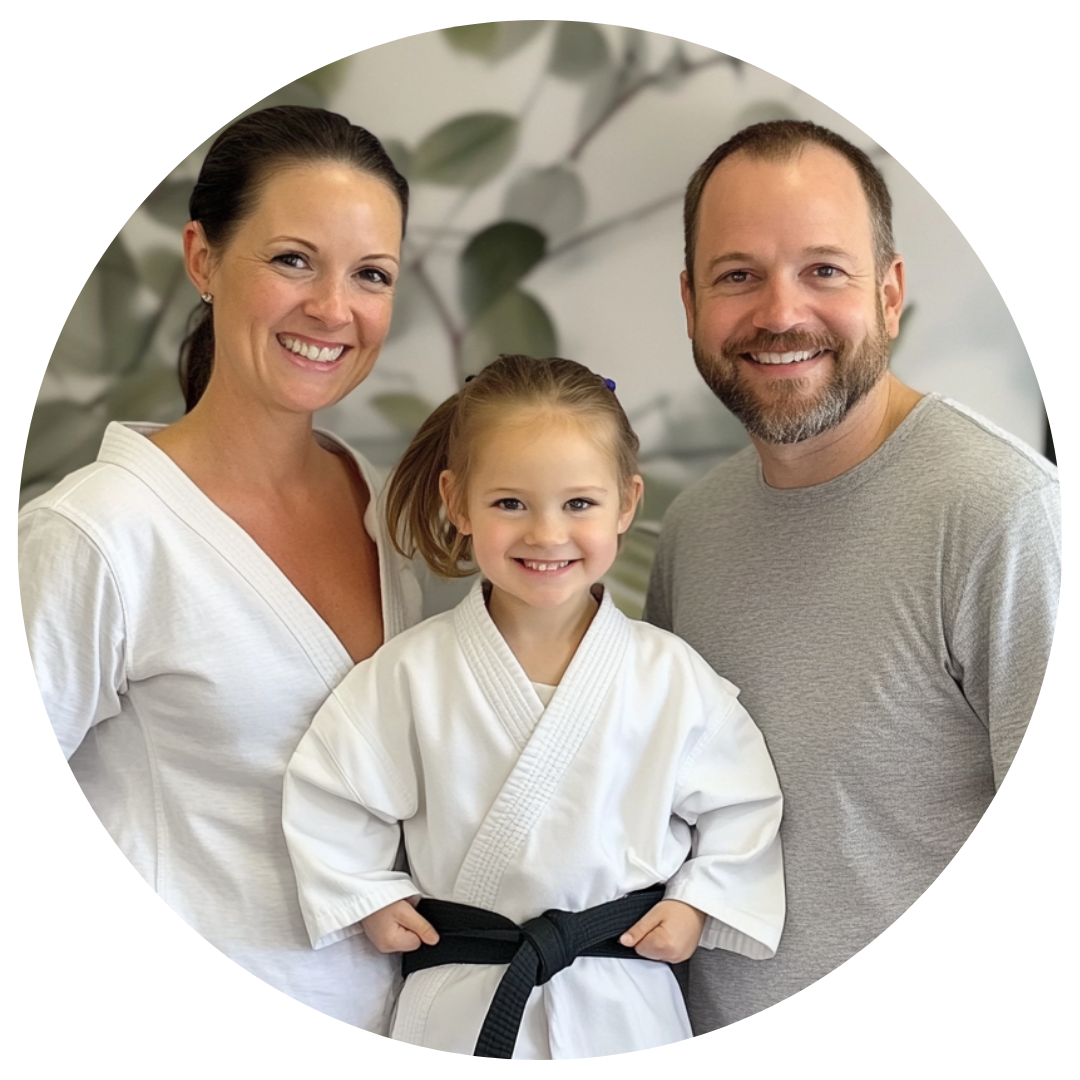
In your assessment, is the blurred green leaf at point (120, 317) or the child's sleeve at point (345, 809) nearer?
the child's sleeve at point (345, 809)

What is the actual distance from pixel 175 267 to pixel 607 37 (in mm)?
614

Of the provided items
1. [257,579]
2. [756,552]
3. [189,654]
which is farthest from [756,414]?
[189,654]

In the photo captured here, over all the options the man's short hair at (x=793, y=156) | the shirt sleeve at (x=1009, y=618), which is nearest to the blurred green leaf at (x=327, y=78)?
the man's short hair at (x=793, y=156)

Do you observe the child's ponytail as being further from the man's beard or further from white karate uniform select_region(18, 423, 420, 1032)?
the man's beard

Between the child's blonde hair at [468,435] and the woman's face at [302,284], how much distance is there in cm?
14

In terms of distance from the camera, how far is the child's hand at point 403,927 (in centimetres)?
150

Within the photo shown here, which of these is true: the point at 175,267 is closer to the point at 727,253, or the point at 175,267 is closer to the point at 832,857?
the point at 727,253

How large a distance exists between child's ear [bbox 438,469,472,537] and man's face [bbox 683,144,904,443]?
1.13ft

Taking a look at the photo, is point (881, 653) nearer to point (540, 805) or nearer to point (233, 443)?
point (540, 805)

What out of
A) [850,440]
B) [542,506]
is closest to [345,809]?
[542,506]

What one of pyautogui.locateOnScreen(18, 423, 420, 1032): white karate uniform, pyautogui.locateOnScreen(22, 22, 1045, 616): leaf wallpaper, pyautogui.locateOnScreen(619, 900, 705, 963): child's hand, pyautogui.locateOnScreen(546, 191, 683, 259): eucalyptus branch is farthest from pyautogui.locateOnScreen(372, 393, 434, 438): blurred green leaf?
pyautogui.locateOnScreen(619, 900, 705, 963): child's hand

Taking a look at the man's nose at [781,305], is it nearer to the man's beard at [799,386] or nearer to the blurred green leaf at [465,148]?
the man's beard at [799,386]

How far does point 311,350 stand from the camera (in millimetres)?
1502

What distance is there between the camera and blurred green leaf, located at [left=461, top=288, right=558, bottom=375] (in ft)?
5.15
